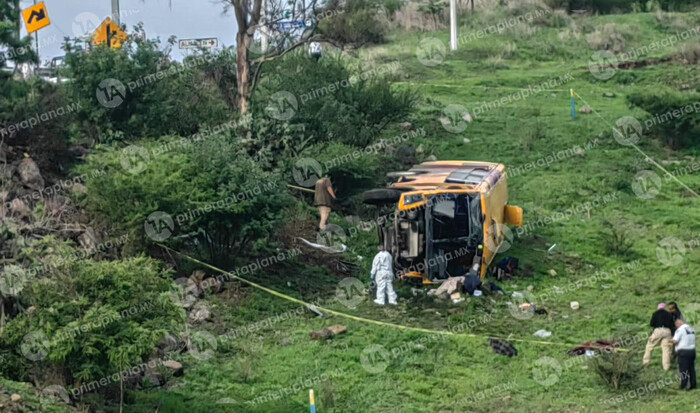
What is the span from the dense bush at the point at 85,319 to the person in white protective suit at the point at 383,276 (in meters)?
5.90

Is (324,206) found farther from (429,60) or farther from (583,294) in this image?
(429,60)

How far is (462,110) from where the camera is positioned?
35812 millimetres

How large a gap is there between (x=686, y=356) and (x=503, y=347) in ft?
10.8

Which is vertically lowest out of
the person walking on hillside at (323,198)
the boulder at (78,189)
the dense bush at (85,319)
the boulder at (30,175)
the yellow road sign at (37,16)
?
the person walking on hillside at (323,198)

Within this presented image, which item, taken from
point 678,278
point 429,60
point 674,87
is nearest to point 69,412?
point 678,278

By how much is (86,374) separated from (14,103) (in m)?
11.1

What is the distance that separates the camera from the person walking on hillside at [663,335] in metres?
16.9

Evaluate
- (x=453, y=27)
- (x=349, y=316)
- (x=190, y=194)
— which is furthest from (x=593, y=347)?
(x=453, y=27)

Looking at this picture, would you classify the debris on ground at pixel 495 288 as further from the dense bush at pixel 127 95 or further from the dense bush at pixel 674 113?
the dense bush at pixel 674 113

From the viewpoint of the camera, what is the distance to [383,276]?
2098 centimetres

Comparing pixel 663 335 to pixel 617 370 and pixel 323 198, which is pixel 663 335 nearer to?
pixel 617 370

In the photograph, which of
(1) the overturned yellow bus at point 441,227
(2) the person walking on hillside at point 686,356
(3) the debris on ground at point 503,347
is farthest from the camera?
(1) the overturned yellow bus at point 441,227

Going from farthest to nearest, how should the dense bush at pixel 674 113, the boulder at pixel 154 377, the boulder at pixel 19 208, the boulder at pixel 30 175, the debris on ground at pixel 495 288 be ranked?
the dense bush at pixel 674 113
the boulder at pixel 30 175
the debris on ground at pixel 495 288
the boulder at pixel 19 208
the boulder at pixel 154 377

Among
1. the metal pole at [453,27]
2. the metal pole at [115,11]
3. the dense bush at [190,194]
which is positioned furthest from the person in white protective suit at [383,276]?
the metal pole at [453,27]
